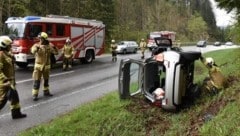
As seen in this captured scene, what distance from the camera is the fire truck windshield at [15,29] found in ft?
65.8

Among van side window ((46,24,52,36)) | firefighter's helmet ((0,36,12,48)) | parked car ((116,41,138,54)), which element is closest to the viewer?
firefighter's helmet ((0,36,12,48))

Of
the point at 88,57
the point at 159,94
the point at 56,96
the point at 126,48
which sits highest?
the point at 159,94

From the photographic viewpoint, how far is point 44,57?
37.5 feet

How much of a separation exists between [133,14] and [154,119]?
226ft

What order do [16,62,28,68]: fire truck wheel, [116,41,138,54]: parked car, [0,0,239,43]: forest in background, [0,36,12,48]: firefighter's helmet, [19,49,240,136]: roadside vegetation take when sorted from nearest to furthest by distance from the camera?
[19,49,240,136]: roadside vegetation → [0,36,12,48]: firefighter's helmet → [16,62,28,68]: fire truck wheel → [0,0,239,43]: forest in background → [116,41,138,54]: parked car

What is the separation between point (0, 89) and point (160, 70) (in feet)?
10.9

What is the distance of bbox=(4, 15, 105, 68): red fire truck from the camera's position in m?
20.0

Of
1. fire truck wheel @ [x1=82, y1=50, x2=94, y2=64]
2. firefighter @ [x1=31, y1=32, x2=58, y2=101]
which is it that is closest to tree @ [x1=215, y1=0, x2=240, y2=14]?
firefighter @ [x1=31, y1=32, x2=58, y2=101]

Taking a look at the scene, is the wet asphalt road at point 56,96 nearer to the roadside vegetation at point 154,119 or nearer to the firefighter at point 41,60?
the firefighter at point 41,60

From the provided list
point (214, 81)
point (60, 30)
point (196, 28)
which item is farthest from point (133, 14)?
point (214, 81)

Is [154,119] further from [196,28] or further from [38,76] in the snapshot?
[196,28]

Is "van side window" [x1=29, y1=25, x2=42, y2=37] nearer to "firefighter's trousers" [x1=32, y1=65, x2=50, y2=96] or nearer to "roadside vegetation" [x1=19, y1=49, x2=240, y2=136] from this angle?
"firefighter's trousers" [x1=32, y1=65, x2=50, y2=96]

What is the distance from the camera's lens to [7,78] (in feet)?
28.5

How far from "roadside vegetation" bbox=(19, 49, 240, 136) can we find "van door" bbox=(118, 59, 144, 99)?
336 mm
